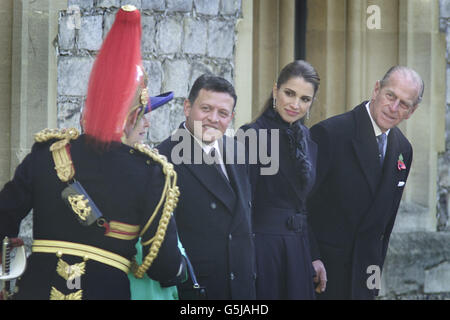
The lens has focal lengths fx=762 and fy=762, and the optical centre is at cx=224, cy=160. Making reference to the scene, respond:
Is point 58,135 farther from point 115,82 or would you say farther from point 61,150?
point 115,82

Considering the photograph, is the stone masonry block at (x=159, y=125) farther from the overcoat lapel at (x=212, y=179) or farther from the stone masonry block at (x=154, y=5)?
the overcoat lapel at (x=212, y=179)

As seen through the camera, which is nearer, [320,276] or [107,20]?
[320,276]

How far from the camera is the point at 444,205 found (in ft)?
19.5

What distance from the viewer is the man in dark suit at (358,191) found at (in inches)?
174

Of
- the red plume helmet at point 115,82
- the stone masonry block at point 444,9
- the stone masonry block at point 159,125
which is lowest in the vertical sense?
the stone masonry block at point 159,125

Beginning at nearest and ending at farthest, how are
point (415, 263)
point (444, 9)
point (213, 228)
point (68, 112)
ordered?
point (213, 228) < point (68, 112) < point (415, 263) < point (444, 9)

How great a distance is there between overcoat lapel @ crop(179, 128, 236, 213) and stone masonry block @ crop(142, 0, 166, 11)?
5.35 ft

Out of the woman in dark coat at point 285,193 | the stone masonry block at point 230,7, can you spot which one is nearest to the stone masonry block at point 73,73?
the stone masonry block at point 230,7

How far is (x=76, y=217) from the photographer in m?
2.86

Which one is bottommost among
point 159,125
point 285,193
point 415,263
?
point 415,263

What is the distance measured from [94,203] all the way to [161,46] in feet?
7.56

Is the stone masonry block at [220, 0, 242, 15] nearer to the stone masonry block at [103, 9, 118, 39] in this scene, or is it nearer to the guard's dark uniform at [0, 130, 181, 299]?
the stone masonry block at [103, 9, 118, 39]

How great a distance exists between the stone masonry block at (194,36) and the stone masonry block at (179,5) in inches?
3.0

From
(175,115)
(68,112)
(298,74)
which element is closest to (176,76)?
(175,115)
